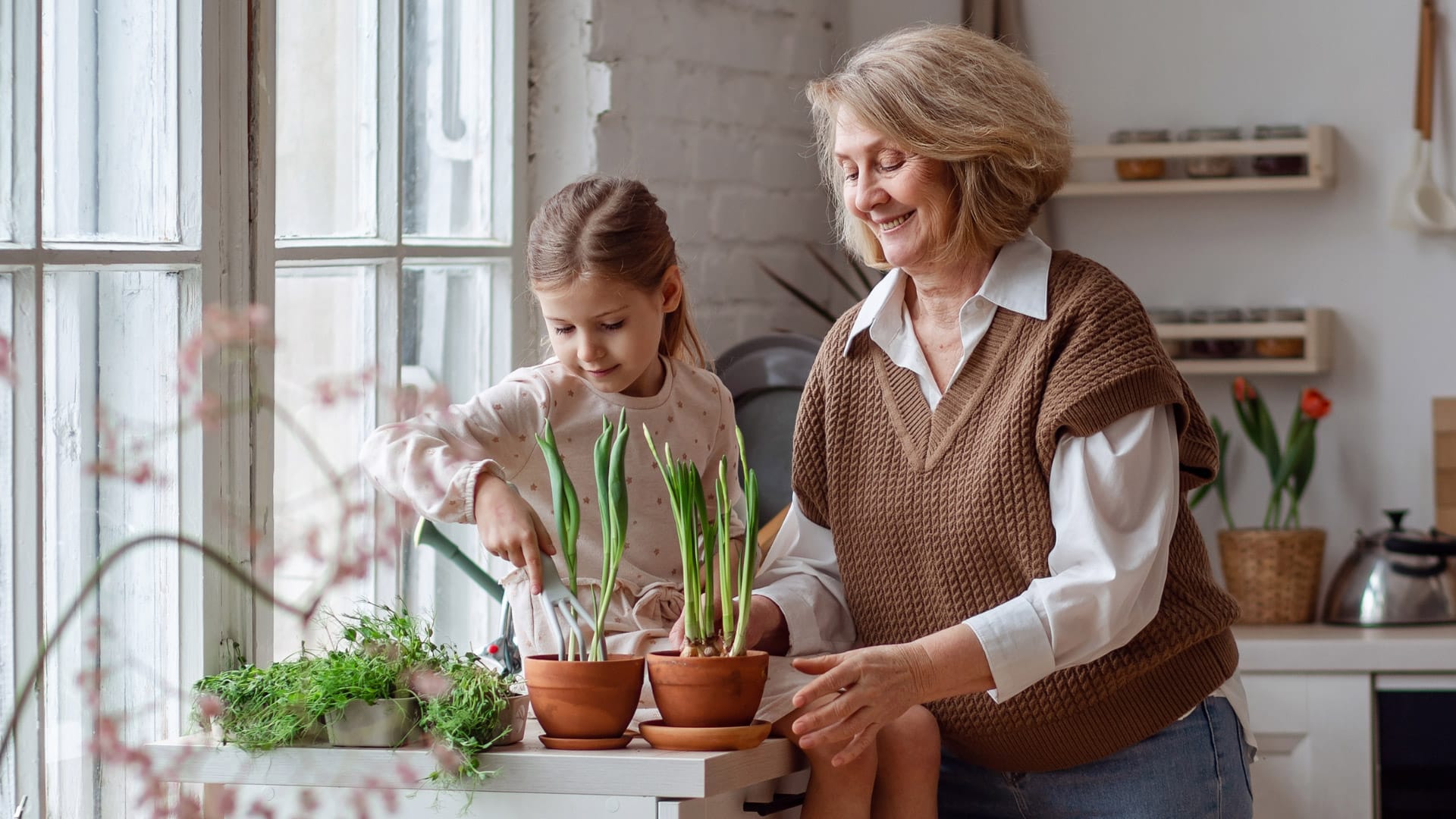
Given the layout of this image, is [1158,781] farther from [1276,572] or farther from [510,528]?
[1276,572]

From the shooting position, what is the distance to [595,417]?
1.71 metres

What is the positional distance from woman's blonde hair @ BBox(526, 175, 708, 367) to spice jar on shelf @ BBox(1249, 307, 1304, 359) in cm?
174

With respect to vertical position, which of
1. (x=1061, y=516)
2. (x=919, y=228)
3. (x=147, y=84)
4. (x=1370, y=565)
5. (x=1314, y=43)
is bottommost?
(x=1370, y=565)

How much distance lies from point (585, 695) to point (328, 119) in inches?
40.4

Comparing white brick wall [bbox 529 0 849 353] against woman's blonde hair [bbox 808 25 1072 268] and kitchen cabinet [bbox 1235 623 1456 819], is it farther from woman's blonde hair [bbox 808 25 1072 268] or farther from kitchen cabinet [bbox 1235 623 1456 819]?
kitchen cabinet [bbox 1235 623 1456 819]

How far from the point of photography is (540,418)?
5.49ft

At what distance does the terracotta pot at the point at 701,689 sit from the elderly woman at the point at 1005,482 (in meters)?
0.12

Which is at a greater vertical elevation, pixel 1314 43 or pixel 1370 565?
pixel 1314 43

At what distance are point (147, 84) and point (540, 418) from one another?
1.86 feet

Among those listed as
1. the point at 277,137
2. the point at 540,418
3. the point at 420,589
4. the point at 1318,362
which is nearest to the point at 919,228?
the point at 540,418

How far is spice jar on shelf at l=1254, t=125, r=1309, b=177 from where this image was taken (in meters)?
3.08

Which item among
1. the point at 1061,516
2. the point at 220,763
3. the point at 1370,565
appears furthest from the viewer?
the point at 1370,565

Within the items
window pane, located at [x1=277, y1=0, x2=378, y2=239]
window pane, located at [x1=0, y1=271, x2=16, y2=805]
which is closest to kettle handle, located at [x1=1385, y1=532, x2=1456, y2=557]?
window pane, located at [x1=277, y1=0, x2=378, y2=239]

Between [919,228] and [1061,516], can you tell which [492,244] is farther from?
[1061,516]
